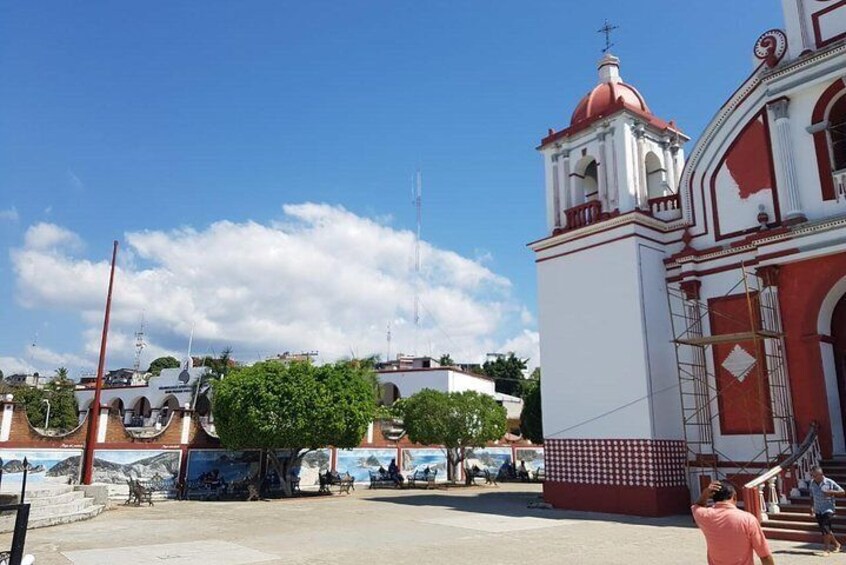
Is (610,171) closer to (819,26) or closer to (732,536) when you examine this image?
(819,26)

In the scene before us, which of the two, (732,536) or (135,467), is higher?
(732,536)

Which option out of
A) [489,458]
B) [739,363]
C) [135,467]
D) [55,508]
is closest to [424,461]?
[489,458]

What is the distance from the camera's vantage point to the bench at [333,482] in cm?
2477

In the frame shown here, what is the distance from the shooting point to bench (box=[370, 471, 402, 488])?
91.8ft

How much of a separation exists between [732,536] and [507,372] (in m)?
60.4

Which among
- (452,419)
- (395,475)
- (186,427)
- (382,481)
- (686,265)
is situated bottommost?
(382,481)

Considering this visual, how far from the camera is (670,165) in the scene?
20141 mm

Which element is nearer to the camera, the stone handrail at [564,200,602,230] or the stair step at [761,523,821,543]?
the stair step at [761,523,821,543]

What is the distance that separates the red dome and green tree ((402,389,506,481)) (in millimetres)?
12737

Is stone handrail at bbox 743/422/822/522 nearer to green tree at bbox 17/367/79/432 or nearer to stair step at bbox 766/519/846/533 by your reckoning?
stair step at bbox 766/519/846/533

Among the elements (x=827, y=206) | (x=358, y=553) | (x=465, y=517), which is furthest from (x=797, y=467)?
(x=358, y=553)

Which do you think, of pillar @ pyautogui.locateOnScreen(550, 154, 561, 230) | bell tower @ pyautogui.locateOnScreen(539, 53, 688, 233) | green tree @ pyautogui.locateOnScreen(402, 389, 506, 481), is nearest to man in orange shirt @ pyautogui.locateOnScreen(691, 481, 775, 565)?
bell tower @ pyautogui.locateOnScreen(539, 53, 688, 233)

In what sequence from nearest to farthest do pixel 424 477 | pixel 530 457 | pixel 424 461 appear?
1. pixel 424 477
2. pixel 424 461
3. pixel 530 457

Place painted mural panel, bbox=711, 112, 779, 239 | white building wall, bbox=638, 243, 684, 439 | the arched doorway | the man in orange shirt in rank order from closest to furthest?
the man in orange shirt
the arched doorway
painted mural panel, bbox=711, 112, 779, 239
white building wall, bbox=638, 243, 684, 439
